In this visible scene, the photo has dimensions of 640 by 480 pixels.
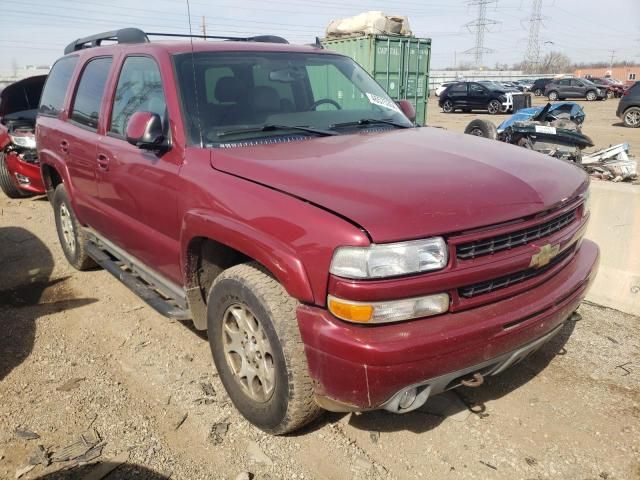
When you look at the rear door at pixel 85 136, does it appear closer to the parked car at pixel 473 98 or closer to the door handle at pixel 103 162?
the door handle at pixel 103 162

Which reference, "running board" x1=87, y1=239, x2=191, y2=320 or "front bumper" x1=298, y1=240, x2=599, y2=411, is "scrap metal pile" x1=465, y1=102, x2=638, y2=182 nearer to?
"front bumper" x1=298, y1=240, x2=599, y2=411

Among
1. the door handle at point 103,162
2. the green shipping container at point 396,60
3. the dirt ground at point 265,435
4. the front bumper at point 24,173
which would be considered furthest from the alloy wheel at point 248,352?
the green shipping container at point 396,60

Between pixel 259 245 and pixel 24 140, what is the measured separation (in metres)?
6.99

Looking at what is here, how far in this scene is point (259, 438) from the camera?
2711 millimetres

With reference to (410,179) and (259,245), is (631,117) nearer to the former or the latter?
(410,179)

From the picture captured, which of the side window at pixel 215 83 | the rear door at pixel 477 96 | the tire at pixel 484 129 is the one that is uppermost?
the side window at pixel 215 83

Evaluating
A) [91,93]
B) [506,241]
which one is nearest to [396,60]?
[91,93]

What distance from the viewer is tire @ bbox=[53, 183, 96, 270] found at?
4.84 metres

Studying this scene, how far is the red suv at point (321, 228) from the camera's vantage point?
6.72ft

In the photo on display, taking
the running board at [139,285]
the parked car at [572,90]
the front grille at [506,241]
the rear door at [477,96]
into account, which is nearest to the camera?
the front grille at [506,241]

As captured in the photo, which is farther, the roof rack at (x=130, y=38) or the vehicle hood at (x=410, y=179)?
the roof rack at (x=130, y=38)

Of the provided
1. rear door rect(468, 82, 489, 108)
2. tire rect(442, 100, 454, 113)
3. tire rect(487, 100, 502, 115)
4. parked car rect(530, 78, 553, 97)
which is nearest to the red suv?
tire rect(487, 100, 502, 115)

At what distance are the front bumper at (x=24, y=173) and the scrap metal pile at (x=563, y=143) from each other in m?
7.36

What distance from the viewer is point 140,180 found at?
330cm
